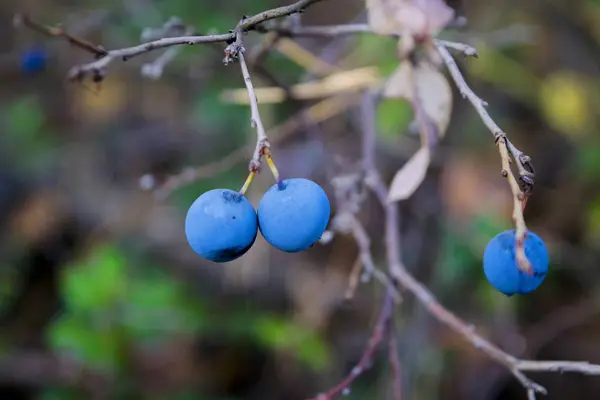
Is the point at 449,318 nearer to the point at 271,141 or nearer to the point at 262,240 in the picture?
the point at 271,141

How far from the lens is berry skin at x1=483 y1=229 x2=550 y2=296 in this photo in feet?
2.69

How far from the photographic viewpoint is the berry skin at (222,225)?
750mm

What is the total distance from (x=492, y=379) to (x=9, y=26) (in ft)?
8.72

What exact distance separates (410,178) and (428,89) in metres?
0.20

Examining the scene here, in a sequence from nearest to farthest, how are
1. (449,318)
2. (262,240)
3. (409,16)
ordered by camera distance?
(449,318)
(409,16)
(262,240)

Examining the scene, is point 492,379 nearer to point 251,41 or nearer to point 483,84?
point 483,84

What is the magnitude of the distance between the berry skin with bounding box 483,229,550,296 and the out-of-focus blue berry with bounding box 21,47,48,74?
1.21 m

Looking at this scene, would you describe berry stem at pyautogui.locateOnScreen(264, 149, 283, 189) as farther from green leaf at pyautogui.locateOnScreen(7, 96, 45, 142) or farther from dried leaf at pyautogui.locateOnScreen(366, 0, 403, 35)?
green leaf at pyautogui.locateOnScreen(7, 96, 45, 142)

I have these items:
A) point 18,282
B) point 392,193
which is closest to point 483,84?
point 392,193

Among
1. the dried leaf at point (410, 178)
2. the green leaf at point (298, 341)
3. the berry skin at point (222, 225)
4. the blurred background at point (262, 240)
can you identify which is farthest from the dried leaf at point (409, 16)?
the green leaf at point (298, 341)

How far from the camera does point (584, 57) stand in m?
2.59

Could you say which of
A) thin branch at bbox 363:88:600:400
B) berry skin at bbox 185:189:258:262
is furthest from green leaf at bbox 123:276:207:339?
berry skin at bbox 185:189:258:262

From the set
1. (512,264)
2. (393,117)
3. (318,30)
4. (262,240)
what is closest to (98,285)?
(262,240)

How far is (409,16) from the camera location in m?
1.20
